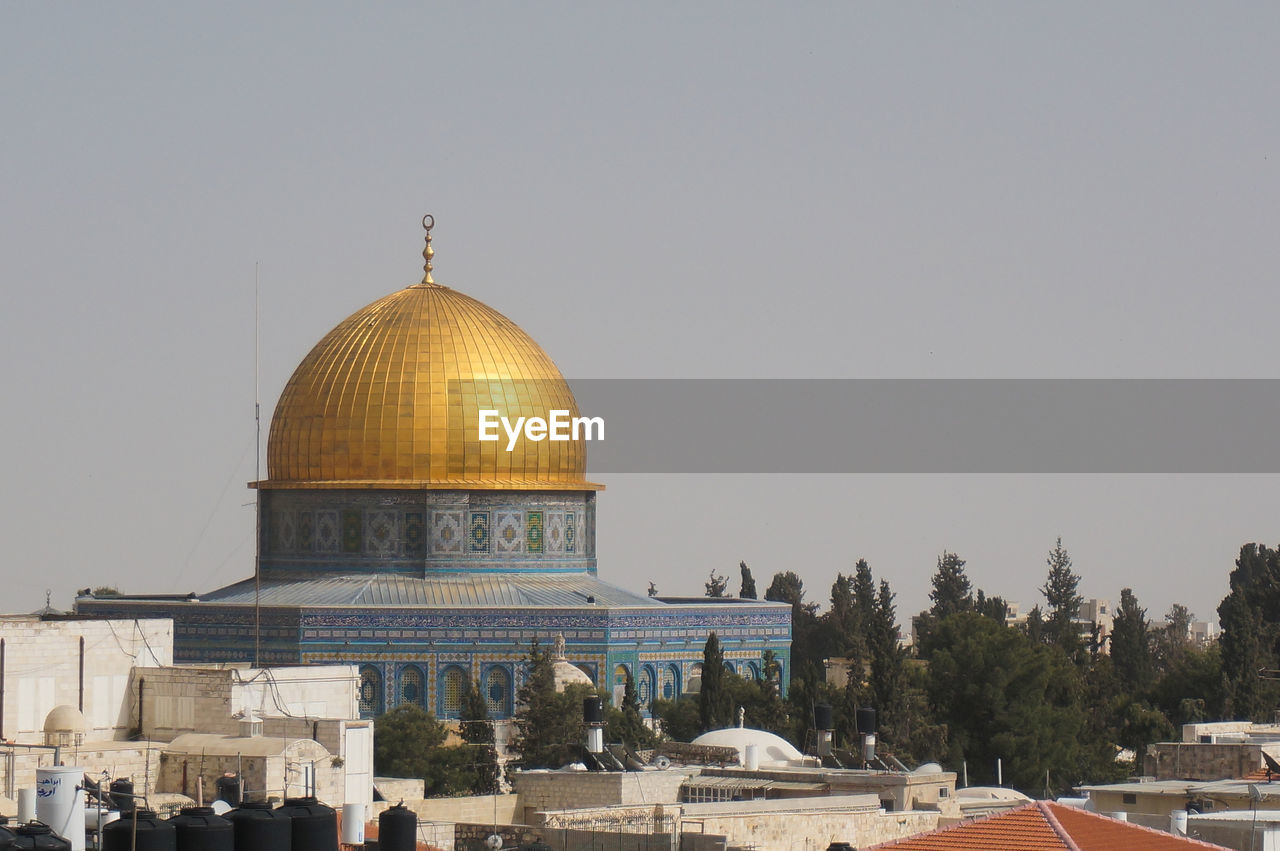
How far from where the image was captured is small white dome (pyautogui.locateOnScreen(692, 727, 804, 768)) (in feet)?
102

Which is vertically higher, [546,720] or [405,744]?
[546,720]

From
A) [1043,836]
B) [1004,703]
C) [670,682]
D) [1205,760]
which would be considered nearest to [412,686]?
[670,682]

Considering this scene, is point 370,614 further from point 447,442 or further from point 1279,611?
point 1279,611

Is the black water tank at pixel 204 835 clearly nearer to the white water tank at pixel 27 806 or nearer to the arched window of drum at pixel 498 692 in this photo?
the white water tank at pixel 27 806

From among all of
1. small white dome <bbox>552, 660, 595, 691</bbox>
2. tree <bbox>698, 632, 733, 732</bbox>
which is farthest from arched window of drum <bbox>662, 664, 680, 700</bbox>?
tree <bbox>698, 632, 733, 732</bbox>

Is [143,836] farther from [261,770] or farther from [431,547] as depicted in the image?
[431,547]

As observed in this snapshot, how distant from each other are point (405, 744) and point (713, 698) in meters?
5.93

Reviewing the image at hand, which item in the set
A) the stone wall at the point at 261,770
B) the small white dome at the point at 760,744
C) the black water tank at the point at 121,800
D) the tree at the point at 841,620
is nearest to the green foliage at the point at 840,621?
the tree at the point at 841,620

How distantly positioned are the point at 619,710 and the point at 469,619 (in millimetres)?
3910

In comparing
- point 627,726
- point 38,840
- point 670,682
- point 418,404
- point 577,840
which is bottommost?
point 577,840

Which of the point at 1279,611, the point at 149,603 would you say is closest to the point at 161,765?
the point at 149,603

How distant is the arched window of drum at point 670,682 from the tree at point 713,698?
255 cm

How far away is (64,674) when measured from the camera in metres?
30.9

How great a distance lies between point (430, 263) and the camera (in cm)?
5003
